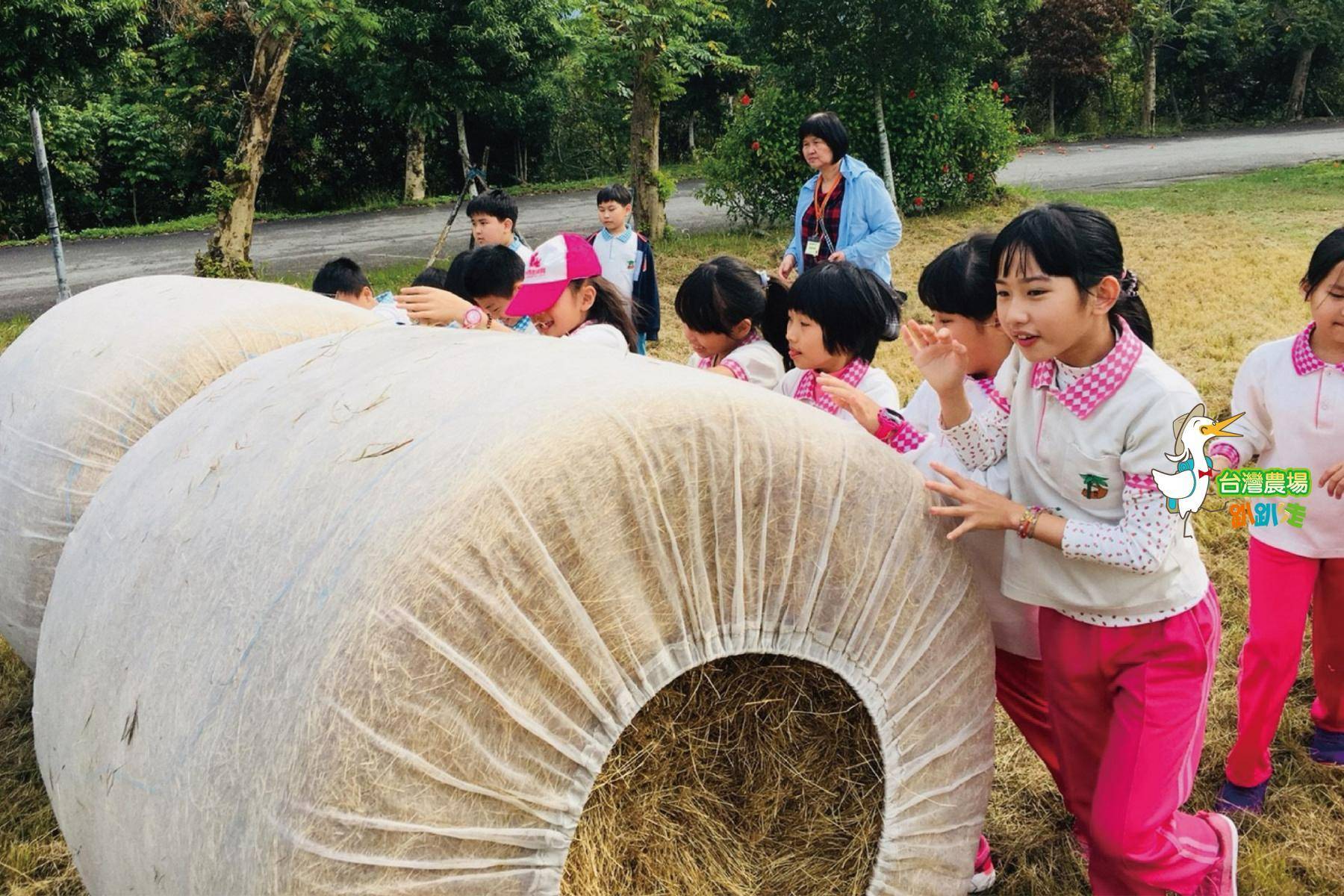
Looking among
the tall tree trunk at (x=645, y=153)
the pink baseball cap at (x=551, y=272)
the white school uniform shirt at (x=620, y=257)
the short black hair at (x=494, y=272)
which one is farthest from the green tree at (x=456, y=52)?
the pink baseball cap at (x=551, y=272)

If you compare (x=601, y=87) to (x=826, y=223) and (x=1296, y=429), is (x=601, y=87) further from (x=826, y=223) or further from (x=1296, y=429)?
(x=1296, y=429)

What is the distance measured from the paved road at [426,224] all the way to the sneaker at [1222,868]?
1163 cm

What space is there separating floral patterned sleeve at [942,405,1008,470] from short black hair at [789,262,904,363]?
1.47 ft

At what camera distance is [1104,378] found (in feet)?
6.46

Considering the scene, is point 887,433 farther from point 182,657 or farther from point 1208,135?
point 1208,135

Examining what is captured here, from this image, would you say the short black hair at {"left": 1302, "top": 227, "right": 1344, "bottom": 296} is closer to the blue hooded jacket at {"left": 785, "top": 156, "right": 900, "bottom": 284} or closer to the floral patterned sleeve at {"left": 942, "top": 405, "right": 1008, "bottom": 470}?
the floral patterned sleeve at {"left": 942, "top": 405, "right": 1008, "bottom": 470}

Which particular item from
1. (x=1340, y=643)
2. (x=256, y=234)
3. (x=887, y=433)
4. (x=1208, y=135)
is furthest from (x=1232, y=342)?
(x=1208, y=135)

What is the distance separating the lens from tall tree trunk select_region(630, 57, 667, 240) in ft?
36.2

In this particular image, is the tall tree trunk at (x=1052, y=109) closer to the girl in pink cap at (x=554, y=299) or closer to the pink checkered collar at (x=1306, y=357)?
the girl in pink cap at (x=554, y=299)

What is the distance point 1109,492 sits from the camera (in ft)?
6.56

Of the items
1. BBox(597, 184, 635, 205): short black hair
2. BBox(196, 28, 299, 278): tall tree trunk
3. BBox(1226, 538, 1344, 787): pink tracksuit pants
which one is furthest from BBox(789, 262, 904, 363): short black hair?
BBox(196, 28, 299, 278): tall tree trunk

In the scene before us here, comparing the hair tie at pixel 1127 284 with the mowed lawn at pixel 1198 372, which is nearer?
the hair tie at pixel 1127 284

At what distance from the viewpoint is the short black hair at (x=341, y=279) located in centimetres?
512

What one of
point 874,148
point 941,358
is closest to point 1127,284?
point 941,358
